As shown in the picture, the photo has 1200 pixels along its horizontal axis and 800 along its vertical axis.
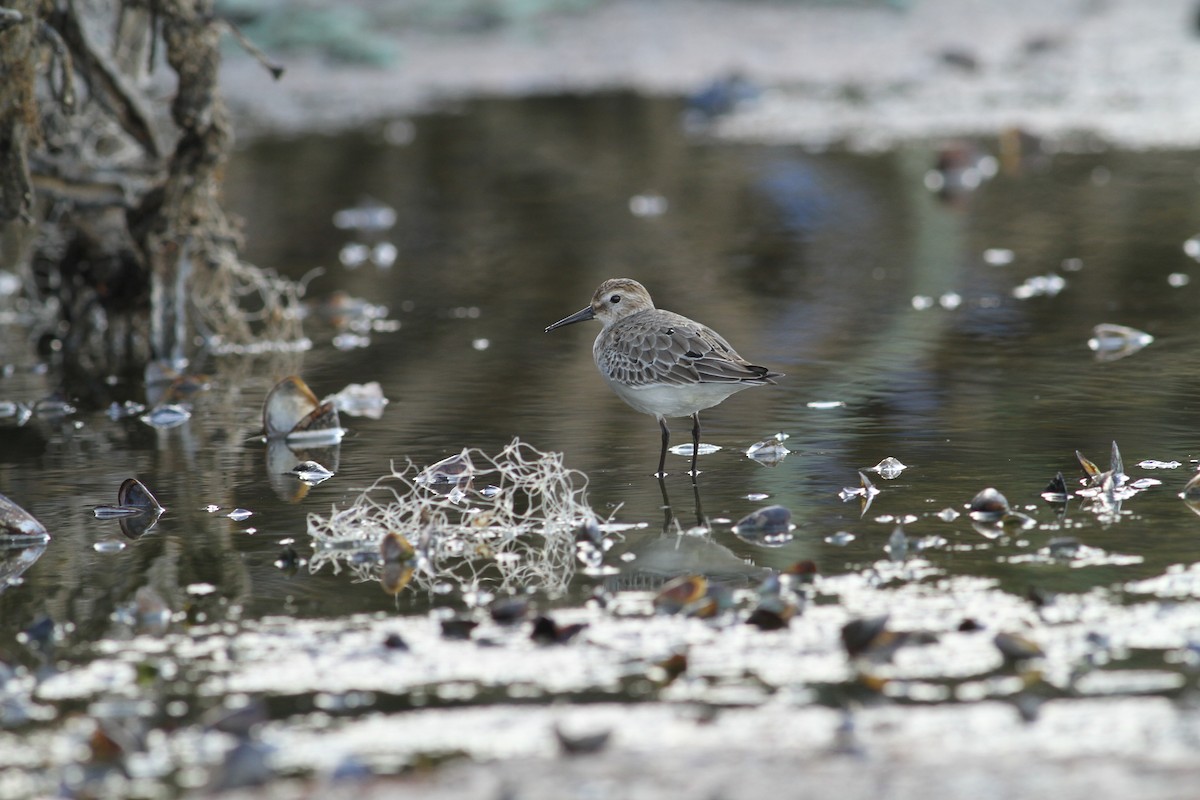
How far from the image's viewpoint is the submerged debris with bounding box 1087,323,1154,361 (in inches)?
478

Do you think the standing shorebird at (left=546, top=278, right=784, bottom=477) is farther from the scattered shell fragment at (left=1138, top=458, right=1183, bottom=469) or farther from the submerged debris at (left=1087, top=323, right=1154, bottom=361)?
the submerged debris at (left=1087, top=323, right=1154, bottom=361)

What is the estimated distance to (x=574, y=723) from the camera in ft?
19.5

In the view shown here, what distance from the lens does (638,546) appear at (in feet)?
26.8

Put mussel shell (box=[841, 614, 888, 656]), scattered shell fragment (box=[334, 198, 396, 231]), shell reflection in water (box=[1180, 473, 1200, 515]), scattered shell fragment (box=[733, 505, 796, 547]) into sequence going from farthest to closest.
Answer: scattered shell fragment (box=[334, 198, 396, 231]) < shell reflection in water (box=[1180, 473, 1200, 515]) < scattered shell fragment (box=[733, 505, 796, 547]) < mussel shell (box=[841, 614, 888, 656])

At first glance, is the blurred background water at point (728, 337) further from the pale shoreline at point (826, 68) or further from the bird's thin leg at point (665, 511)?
the pale shoreline at point (826, 68)

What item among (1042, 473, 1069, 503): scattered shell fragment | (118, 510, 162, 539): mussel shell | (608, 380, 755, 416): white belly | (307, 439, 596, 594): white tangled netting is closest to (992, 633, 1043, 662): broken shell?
(307, 439, 596, 594): white tangled netting

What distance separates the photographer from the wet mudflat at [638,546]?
5809mm

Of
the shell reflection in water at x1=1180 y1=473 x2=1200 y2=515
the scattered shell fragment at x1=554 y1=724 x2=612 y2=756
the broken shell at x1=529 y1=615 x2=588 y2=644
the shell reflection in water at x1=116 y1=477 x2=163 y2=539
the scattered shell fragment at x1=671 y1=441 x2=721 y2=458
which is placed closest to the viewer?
the scattered shell fragment at x1=554 y1=724 x2=612 y2=756

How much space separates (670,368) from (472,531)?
162 cm

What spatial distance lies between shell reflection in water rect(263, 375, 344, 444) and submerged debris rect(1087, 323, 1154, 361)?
5458mm

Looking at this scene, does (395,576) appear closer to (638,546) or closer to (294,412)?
(638,546)

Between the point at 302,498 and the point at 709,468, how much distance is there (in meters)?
2.29

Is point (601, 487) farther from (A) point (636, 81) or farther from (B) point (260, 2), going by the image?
(B) point (260, 2)

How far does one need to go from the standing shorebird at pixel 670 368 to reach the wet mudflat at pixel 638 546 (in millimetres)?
424
